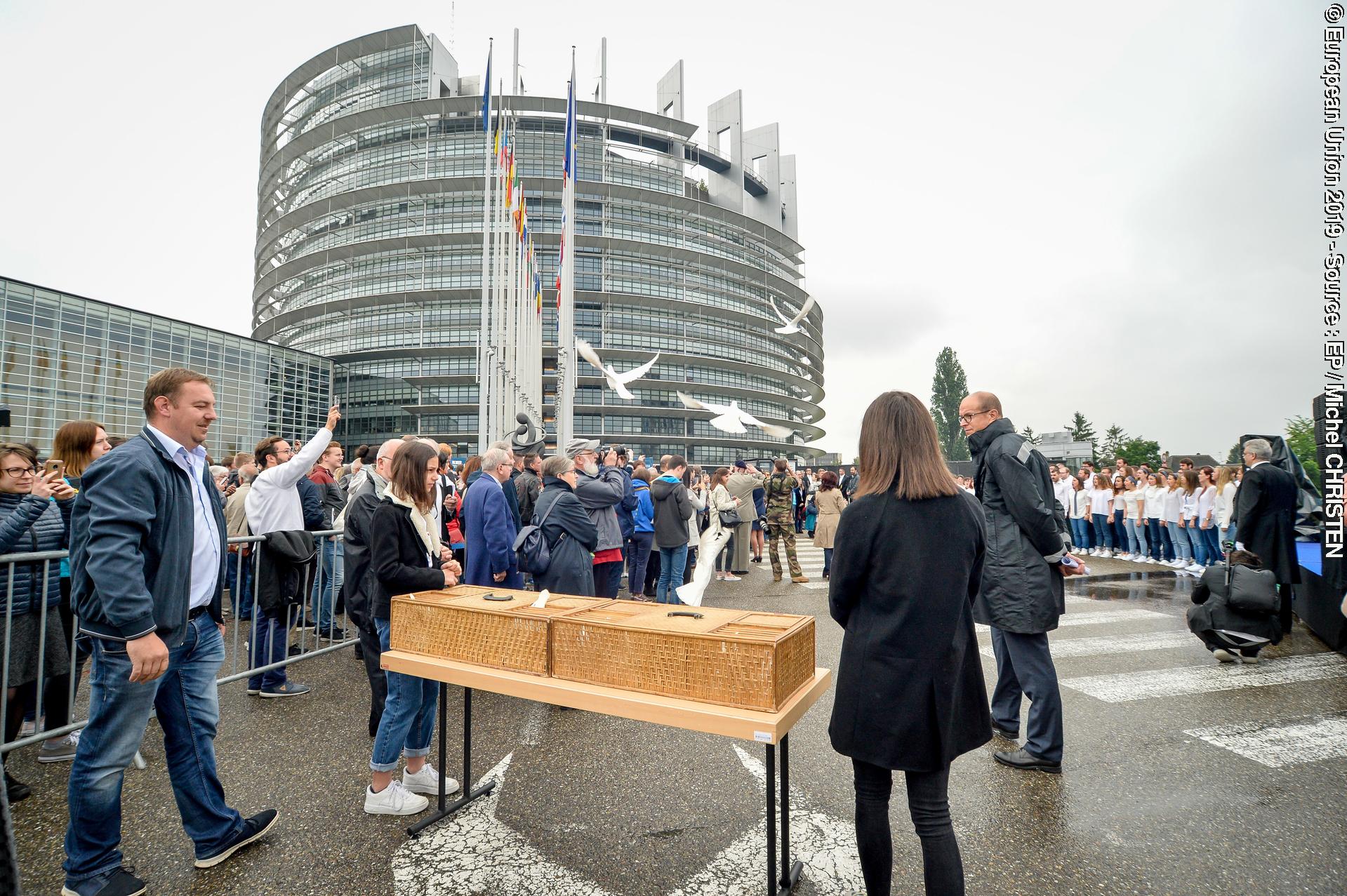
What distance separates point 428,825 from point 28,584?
2954mm

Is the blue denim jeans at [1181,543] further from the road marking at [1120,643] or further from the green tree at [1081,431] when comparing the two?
the green tree at [1081,431]

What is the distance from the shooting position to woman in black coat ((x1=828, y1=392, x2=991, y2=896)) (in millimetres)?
2236

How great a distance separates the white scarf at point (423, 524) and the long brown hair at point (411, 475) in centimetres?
2

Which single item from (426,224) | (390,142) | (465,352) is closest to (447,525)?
(465,352)

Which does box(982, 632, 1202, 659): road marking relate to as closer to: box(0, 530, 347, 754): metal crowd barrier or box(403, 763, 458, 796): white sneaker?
box(403, 763, 458, 796): white sneaker

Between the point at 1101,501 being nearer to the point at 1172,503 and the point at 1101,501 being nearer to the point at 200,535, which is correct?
the point at 1172,503

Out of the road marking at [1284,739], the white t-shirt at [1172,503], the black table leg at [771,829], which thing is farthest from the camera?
the white t-shirt at [1172,503]

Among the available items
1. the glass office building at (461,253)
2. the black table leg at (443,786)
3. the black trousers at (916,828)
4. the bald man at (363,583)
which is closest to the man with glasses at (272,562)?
the bald man at (363,583)

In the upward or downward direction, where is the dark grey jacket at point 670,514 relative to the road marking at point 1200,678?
upward

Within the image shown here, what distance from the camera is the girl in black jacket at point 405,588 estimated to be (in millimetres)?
3354

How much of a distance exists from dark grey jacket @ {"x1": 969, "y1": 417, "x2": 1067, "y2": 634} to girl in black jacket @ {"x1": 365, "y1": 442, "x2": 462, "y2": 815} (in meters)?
3.11

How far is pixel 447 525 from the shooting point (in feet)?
19.7

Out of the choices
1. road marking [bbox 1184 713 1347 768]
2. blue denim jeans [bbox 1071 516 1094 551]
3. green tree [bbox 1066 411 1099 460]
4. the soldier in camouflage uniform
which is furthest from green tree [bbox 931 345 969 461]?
road marking [bbox 1184 713 1347 768]

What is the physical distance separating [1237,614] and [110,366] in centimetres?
4984
